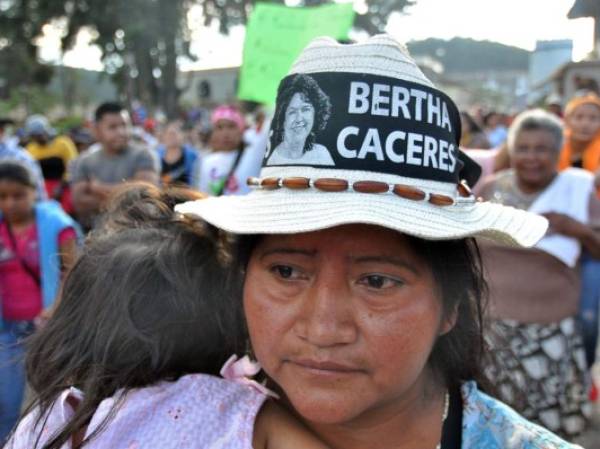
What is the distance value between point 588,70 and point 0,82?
113 feet

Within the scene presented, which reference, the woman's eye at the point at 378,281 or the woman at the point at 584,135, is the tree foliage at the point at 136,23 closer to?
the woman at the point at 584,135

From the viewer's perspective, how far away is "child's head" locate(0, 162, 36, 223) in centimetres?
369

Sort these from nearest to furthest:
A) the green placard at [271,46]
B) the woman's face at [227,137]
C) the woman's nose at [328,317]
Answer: the woman's nose at [328,317]
the green placard at [271,46]
the woman's face at [227,137]

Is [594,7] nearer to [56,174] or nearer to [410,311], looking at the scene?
[56,174]

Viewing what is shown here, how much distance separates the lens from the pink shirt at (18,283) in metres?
3.58

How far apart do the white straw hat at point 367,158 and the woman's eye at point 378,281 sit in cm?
11

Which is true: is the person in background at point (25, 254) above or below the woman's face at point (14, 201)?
below

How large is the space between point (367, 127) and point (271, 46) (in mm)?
3511

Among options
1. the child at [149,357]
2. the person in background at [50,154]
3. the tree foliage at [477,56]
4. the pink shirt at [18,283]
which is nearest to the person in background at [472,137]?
the person in background at [50,154]

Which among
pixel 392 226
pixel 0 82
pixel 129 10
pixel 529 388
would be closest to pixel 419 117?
pixel 392 226

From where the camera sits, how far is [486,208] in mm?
1395

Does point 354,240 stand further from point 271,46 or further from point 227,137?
point 227,137

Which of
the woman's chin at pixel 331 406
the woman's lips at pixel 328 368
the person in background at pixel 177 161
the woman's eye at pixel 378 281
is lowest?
the person in background at pixel 177 161

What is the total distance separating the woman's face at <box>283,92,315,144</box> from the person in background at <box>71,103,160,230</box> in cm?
387
